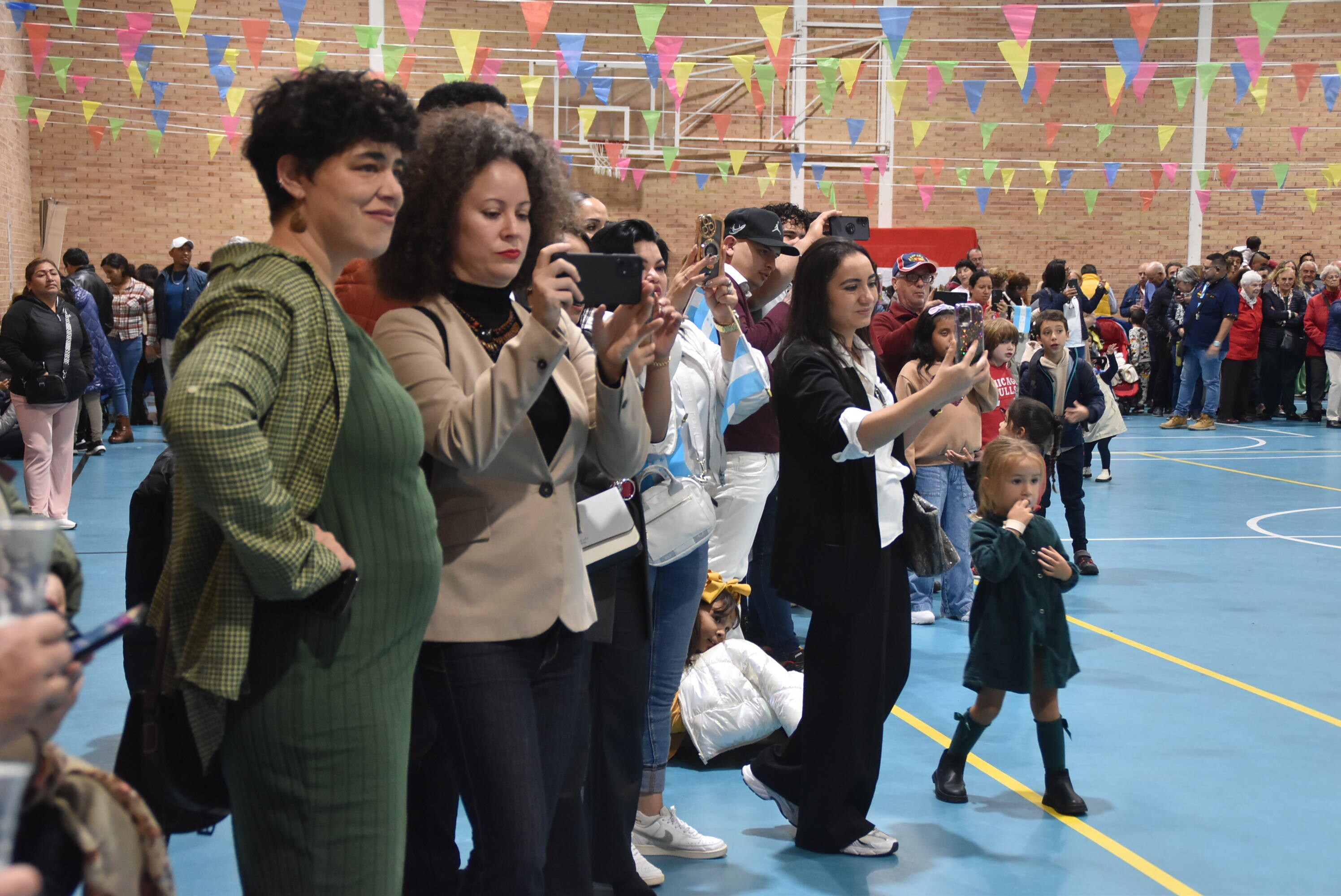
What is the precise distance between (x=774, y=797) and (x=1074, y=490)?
13.4 ft

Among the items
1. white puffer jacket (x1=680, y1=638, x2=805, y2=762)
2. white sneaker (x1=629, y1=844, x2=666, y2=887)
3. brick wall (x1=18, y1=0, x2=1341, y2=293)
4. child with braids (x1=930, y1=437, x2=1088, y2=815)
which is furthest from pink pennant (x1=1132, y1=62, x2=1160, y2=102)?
white sneaker (x1=629, y1=844, x2=666, y2=887)

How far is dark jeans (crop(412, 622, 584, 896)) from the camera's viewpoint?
1952 mm

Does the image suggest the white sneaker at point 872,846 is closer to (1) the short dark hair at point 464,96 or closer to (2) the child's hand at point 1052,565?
(2) the child's hand at point 1052,565

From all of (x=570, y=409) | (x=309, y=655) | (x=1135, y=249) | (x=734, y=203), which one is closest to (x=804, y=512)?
(x=570, y=409)

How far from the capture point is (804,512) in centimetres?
317

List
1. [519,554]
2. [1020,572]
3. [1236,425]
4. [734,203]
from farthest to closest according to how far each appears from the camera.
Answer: [734,203]
[1236,425]
[1020,572]
[519,554]

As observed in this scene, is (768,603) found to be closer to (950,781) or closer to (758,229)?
(950,781)

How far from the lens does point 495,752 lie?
1.95 m

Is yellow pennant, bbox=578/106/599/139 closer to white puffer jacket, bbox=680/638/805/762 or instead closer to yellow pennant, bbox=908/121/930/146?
yellow pennant, bbox=908/121/930/146

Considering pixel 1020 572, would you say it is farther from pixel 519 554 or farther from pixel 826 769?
pixel 519 554

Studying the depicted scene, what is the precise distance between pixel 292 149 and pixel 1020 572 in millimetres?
2631

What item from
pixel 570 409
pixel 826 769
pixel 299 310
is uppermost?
pixel 299 310

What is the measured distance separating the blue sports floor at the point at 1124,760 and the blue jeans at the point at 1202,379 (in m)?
7.17

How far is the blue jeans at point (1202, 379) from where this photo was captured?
1443 cm
